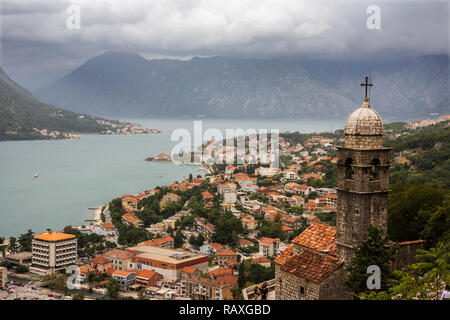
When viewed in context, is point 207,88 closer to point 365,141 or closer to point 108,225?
point 108,225

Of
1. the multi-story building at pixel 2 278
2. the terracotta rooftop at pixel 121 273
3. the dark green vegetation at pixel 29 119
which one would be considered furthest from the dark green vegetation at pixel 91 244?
the dark green vegetation at pixel 29 119

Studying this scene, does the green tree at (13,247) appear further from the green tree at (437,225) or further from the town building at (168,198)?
the green tree at (437,225)

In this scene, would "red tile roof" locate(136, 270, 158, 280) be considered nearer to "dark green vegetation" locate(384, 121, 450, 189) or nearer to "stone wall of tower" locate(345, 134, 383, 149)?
"dark green vegetation" locate(384, 121, 450, 189)

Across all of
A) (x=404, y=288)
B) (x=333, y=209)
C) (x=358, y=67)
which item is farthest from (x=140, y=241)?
(x=358, y=67)

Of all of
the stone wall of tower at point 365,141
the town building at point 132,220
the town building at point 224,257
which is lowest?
the town building at point 224,257

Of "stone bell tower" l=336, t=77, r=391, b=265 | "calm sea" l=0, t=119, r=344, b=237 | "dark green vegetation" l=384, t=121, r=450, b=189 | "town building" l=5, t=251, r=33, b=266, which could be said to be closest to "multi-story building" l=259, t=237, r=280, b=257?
"dark green vegetation" l=384, t=121, r=450, b=189
